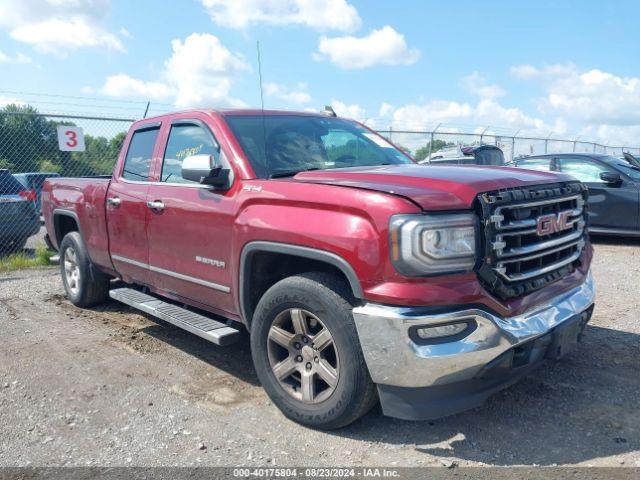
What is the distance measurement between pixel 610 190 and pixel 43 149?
12057mm

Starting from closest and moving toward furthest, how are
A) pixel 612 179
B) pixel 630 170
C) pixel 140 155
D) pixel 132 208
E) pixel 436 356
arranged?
pixel 436 356, pixel 132 208, pixel 140 155, pixel 612 179, pixel 630 170

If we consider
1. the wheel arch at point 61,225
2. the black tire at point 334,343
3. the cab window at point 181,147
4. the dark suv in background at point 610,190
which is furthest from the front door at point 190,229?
the dark suv in background at point 610,190

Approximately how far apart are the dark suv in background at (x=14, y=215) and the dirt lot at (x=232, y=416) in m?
5.69

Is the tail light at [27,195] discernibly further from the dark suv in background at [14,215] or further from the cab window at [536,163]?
the cab window at [536,163]

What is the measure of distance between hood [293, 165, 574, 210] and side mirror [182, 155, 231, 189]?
52 centimetres

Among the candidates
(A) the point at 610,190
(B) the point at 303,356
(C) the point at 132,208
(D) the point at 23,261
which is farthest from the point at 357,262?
(A) the point at 610,190

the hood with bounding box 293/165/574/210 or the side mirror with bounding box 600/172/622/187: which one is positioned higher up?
the hood with bounding box 293/165/574/210

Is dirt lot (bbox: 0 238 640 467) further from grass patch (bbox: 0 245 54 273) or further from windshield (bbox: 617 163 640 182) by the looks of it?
windshield (bbox: 617 163 640 182)

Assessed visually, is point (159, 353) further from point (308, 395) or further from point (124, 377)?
point (308, 395)

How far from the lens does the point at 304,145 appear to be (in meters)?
4.34

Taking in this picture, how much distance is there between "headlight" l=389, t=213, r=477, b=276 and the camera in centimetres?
288

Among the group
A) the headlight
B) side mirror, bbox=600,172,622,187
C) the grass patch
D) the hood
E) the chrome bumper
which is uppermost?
the hood

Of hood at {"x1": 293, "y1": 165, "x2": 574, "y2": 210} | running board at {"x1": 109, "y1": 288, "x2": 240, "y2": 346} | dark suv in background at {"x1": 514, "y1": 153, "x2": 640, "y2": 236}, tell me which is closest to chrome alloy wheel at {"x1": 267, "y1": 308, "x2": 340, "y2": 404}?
running board at {"x1": 109, "y1": 288, "x2": 240, "y2": 346}

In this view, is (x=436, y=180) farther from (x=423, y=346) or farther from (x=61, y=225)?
(x=61, y=225)
